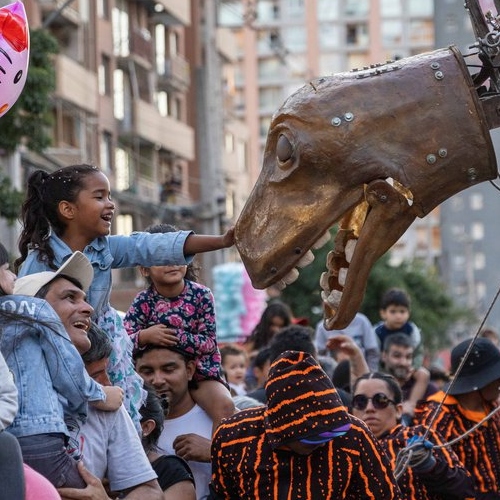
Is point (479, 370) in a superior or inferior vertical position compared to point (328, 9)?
inferior

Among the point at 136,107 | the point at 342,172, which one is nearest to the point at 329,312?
the point at 342,172

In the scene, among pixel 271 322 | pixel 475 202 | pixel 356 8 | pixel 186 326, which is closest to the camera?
pixel 186 326

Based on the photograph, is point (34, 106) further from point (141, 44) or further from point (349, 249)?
point (141, 44)

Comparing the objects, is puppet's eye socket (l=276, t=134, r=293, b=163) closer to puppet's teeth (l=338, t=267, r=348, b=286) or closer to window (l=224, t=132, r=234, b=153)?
puppet's teeth (l=338, t=267, r=348, b=286)

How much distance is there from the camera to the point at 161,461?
23.0 feet

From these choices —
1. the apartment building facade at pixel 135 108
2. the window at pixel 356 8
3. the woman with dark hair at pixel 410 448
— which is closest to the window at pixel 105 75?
the apartment building facade at pixel 135 108

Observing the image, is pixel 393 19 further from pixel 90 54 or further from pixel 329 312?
pixel 329 312

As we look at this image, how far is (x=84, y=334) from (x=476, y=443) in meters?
3.08

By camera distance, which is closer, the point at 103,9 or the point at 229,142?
the point at 103,9

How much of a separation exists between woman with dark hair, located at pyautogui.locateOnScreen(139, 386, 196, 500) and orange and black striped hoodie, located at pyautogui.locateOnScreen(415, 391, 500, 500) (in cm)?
171

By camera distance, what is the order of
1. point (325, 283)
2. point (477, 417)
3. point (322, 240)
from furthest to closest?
point (477, 417) < point (325, 283) < point (322, 240)

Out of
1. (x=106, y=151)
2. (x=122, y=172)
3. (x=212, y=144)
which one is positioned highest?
(x=106, y=151)

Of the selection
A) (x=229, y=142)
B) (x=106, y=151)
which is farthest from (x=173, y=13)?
(x=229, y=142)

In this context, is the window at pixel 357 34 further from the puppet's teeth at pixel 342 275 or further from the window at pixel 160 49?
the puppet's teeth at pixel 342 275
